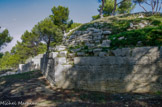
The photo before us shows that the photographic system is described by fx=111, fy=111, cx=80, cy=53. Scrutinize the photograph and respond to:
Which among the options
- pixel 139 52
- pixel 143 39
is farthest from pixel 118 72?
pixel 143 39

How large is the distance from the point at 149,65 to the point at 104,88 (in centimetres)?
189

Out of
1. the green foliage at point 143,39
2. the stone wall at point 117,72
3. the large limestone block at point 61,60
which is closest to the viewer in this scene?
the stone wall at point 117,72

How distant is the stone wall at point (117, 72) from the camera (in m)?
4.12

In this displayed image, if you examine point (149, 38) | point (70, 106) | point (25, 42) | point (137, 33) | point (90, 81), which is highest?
point (25, 42)

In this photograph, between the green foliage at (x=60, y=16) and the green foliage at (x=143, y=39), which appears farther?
the green foliage at (x=60, y=16)

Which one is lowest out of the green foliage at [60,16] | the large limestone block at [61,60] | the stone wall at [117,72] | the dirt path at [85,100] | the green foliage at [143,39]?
the dirt path at [85,100]

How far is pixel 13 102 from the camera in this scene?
3678 millimetres

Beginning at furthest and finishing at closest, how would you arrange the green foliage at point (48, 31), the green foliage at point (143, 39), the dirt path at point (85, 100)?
1. the green foliage at point (48, 31)
2. the green foliage at point (143, 39)
3. the dirt path at point (85, 100)

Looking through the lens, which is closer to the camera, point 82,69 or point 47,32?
point 82,69

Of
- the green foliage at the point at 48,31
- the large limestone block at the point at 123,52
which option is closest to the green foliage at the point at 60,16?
the green foliage at the point at 48,31

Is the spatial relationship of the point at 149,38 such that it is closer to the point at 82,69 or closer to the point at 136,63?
the point at 136,63

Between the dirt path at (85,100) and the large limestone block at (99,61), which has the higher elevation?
the large limestone block at (99,61)

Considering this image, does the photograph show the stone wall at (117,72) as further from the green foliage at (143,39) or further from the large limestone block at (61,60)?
the green foliage at (143,39)

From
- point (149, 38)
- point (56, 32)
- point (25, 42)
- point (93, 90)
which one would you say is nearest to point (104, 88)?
point (93, 90)
